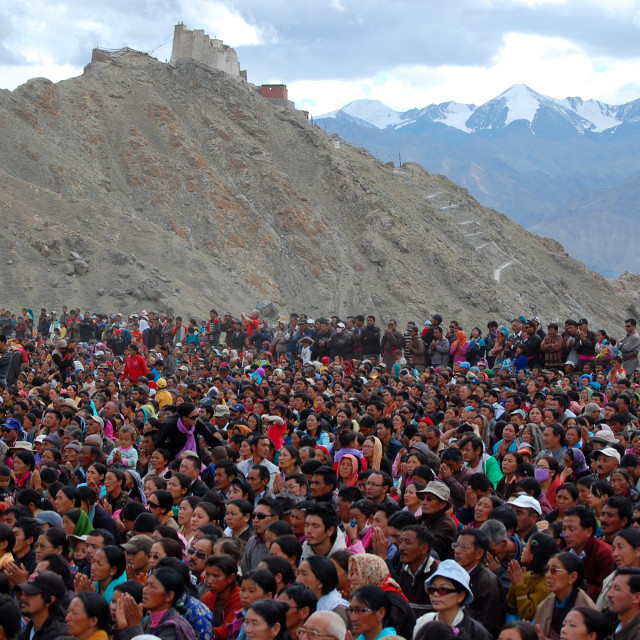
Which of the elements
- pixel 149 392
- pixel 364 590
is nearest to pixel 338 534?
pixel 364 590

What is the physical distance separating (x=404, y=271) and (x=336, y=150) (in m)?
12.6

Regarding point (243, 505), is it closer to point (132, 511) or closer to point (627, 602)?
point (132, 511)

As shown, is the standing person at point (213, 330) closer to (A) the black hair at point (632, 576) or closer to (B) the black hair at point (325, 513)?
(B) the black hair at point (325, 513)

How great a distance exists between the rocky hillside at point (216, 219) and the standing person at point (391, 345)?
19462mm

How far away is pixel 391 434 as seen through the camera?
1061cm

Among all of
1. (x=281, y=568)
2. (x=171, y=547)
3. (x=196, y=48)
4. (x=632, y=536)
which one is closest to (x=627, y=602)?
(x=632, y=536)

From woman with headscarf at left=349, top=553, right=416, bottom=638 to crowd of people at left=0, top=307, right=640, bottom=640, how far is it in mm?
12

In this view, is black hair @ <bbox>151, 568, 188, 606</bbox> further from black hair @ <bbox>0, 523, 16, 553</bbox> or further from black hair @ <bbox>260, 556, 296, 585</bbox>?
black hair @ <bbox>0, 523, 16, 553</bbox>

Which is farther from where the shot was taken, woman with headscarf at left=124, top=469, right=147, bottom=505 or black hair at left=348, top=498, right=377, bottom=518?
woman with headscarf at left=124, top=469, right=147, bottom=505

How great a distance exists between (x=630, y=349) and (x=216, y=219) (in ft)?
109

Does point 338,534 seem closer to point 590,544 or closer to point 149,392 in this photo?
point 590,544

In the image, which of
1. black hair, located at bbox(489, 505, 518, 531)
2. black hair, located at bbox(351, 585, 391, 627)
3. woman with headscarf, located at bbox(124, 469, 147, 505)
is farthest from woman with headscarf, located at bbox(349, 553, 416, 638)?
woman with headscarf, located at bbox(124, 469, 147, 505)

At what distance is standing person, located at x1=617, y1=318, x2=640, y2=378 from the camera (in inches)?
613

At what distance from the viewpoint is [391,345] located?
62.8ft
